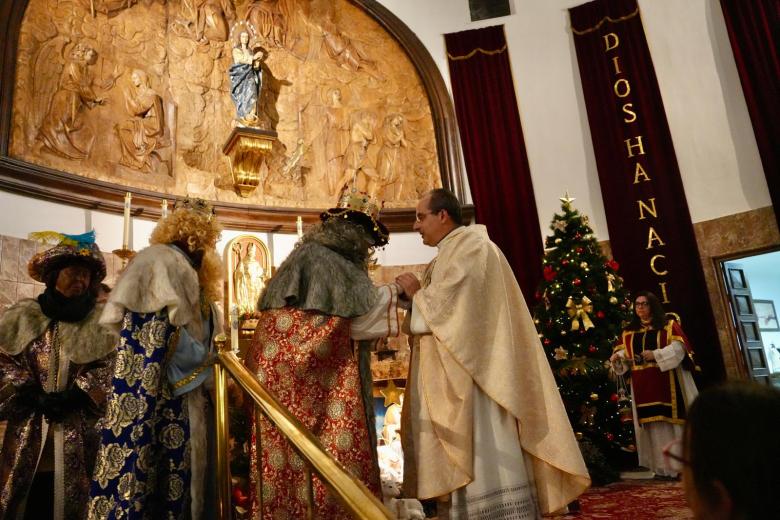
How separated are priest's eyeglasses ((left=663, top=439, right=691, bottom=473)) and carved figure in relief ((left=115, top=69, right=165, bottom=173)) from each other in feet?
26.9

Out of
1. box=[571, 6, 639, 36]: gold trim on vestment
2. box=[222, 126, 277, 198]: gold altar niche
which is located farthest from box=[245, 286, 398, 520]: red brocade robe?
box=[571, 6, 639, 36]: gold trim on vestment

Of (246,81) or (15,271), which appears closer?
(15,271)

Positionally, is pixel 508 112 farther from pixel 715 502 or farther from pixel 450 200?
pixel 715 502

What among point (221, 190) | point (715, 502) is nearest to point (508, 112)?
point (221, 190)

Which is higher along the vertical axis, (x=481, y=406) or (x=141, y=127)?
(x=141, y=127)

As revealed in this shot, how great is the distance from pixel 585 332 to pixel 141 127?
668 centimetres

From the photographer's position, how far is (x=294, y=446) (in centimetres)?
202

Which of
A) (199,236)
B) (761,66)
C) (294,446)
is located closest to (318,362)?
(199,236)

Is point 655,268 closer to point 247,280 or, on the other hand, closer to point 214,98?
point 247,280

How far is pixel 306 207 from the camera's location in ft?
30.6

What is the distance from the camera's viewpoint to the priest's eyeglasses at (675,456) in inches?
41.5

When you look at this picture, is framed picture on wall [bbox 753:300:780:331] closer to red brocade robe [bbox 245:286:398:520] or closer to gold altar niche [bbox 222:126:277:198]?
gold altar niche [bbox 222:126:277:198]

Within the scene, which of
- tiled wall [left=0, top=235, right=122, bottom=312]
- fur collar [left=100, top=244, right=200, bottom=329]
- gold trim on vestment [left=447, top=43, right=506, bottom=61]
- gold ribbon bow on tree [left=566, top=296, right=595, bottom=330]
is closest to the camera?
fur collar [left=100, top=244, right=200, bottom=329]

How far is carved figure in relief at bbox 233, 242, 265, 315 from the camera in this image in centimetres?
800
